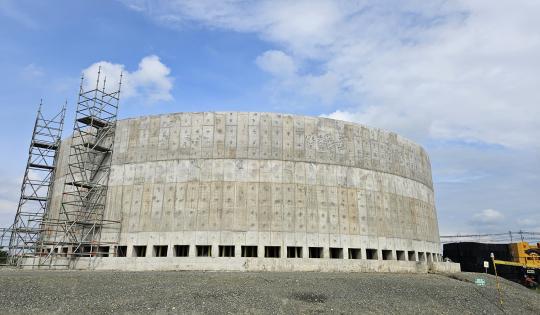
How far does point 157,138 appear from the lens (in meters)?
28.5

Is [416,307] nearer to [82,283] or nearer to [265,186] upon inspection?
[265,186]

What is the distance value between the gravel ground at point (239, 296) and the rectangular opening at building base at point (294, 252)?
4931mm

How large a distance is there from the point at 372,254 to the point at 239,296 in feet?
48.8

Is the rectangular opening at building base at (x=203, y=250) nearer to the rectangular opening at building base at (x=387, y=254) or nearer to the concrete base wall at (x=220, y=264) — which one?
the concrete base wall at (x=220, y=264)

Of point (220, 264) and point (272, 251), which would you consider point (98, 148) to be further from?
point (272, 251)

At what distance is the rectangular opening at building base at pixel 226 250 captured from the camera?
85.5 feet

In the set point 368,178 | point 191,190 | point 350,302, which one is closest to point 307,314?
point 350,302

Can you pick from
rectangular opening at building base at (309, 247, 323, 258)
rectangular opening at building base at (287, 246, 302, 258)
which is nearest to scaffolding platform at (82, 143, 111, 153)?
rectangular opening at building base at (287, 246, 302, 258)

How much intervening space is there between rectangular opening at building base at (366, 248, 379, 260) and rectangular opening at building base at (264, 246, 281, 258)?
22.2 feet

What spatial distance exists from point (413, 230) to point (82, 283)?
2382 centimetres

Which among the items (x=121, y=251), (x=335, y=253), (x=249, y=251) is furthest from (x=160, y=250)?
(x=335, y=253)

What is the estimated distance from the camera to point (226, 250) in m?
26.4

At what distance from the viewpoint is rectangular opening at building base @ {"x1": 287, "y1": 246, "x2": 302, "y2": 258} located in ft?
86.5

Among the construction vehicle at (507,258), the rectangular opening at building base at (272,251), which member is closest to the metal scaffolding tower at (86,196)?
the rectangular opening at building base at (272,251)
